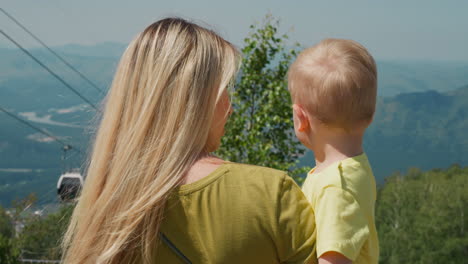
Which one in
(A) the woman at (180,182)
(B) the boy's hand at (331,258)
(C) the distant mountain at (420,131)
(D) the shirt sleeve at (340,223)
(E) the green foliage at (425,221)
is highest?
(A) the woman at (180,182)

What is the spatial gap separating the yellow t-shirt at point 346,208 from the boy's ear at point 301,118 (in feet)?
0.44

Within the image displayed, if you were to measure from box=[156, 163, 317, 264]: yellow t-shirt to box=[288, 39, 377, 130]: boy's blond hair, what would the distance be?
1.12 ft

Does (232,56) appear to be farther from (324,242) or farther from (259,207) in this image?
(324,242)

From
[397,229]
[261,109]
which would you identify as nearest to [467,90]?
[397,229]

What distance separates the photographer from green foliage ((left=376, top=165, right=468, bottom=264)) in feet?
133

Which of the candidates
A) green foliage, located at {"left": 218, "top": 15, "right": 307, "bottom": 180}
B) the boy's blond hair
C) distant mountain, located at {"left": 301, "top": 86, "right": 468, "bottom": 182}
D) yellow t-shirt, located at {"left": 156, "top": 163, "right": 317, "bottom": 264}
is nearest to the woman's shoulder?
yellow t-shirt, located at {"left": 156, "top": 163, "right": 317, "bottom": 264}

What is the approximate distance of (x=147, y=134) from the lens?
127 cm

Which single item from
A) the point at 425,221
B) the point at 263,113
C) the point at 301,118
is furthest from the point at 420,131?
the point at 301,118

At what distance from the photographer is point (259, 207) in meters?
1.20

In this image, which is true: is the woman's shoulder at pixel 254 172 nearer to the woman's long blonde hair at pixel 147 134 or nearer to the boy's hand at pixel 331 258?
the woman's long blonde hair at pixel 147 134

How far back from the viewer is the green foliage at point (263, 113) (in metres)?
7.55

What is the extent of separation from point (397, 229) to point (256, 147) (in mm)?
37890

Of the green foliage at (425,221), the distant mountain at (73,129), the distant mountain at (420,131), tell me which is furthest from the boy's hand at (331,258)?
the distant mountain at (420,131)

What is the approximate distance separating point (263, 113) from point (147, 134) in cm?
642
